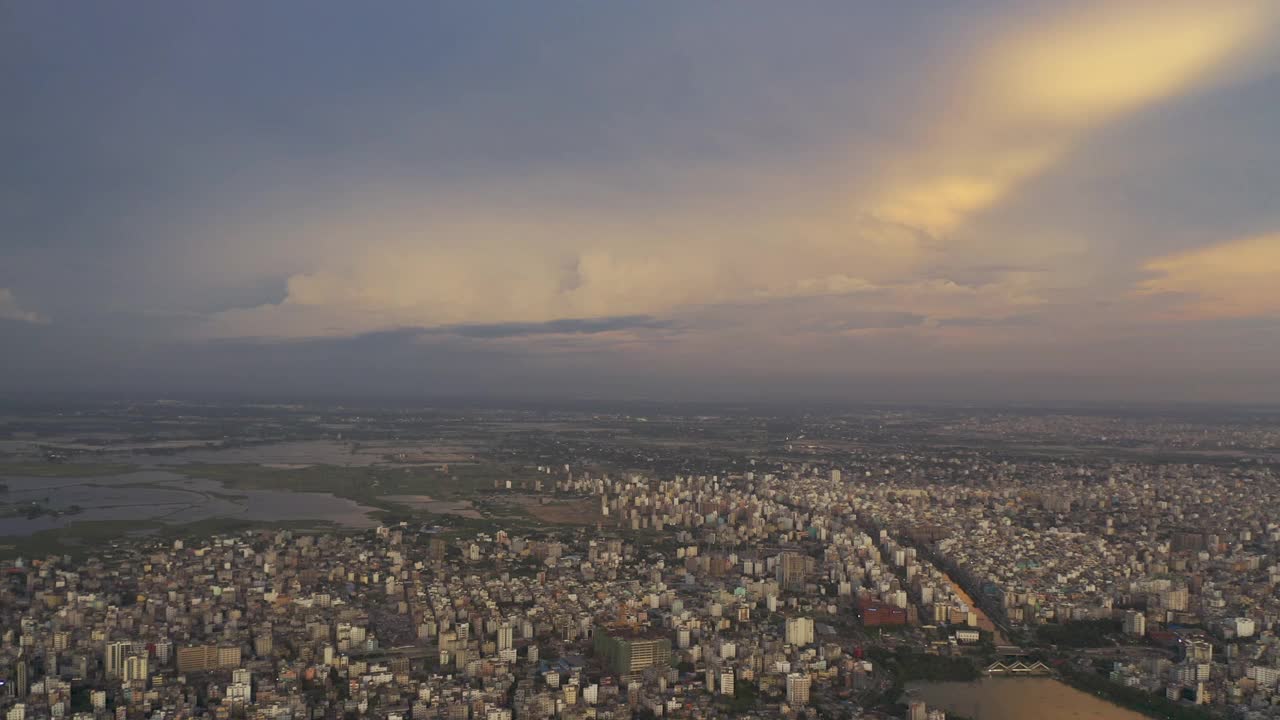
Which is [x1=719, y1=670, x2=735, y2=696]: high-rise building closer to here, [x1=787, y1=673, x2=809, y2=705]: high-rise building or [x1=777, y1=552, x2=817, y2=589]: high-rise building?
[x1=787, y1=673, x2=809, y2=705]: high-rise building

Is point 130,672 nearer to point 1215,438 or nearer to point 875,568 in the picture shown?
point 875,568

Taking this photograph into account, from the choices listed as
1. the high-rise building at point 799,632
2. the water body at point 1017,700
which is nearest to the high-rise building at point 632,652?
the high-rise building at point 799,632

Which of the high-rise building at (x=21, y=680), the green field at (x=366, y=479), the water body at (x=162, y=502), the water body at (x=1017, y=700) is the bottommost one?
the water body at (x=1017, y=700)

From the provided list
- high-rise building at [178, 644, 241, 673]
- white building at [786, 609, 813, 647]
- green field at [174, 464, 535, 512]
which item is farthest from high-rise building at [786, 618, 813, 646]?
green field at [174, 464, 535, 512]

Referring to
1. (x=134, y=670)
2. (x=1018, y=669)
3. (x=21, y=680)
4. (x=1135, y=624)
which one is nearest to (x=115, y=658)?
(x=134, y=670)

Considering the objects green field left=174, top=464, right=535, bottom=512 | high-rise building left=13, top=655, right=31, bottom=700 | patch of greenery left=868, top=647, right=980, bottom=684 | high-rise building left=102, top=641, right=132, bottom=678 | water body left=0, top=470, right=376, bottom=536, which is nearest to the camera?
high-rise building left=13, top=655, right=31, bottom=700

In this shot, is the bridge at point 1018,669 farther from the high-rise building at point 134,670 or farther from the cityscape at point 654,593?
the high-rise building at point 134,670

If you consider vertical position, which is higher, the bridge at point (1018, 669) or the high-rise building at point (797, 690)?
the high-rise building at point (797, 690)
